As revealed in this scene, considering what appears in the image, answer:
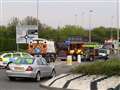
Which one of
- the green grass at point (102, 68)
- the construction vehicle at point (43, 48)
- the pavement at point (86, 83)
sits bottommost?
the construction vehicle at point (43, 48)

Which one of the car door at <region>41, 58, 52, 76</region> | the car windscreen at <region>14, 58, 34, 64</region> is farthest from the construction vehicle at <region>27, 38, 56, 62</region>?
the car windscreen at <region>14, 58, 34, 64</region>

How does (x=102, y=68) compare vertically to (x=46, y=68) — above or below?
above

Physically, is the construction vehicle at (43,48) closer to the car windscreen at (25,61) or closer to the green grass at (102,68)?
the car windscreen at (25,61)

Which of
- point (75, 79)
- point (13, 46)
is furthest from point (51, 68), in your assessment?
point (13, 46)

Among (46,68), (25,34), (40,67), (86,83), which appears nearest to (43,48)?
(25,34)

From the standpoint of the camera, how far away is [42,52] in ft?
194

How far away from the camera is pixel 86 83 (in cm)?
1936

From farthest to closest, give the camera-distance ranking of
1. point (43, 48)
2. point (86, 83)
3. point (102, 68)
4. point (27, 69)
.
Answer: point (43, 48), point (27, 69), point (102, 68), point (86, 83)

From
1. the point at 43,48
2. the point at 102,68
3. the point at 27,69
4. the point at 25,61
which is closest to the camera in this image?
the point at 102,68

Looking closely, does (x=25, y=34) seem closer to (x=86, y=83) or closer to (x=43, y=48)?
(x=43, y=48)

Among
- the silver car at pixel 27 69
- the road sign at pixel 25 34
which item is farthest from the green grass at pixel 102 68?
the road sign at pixel 25 34

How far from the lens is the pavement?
18.7 m

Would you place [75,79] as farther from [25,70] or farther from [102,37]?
[102,37]

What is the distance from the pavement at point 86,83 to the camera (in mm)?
18672
